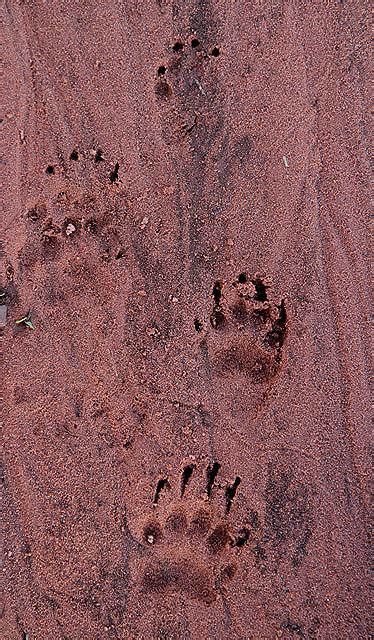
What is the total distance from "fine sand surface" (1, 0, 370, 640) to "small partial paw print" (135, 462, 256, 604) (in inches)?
0.5

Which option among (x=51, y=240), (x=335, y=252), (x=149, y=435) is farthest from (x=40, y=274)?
(x=335, y=252)

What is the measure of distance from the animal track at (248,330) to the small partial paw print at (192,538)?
661mm

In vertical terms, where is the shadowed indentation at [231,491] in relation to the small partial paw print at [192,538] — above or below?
above

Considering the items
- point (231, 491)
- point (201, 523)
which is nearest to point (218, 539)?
point (201, 523)

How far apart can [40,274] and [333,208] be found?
1893 mm

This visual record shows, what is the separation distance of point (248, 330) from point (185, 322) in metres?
0.40

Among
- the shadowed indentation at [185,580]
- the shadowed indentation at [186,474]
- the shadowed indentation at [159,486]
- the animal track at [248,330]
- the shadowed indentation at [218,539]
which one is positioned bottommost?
the shadowed indentation at [185,580]

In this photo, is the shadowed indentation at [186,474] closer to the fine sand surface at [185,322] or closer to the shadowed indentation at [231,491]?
the fine sand surface at [185,322]

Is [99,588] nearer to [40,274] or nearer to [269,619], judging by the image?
[269,619]

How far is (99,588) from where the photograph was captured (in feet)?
11.1

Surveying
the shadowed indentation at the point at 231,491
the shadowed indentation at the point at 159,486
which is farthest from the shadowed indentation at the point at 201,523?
the shadowed indentation at the point at 159,486

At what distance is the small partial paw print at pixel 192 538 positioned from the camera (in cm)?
334

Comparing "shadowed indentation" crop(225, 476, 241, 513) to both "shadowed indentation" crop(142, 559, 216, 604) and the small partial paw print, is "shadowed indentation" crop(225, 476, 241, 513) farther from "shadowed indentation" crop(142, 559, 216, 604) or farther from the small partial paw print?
"shadowed indentation" crop(142, 559, 216, 604)

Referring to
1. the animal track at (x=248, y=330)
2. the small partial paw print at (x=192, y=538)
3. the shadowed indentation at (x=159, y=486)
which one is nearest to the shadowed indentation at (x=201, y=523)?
the small partial paw print at (x=192, y=538)
